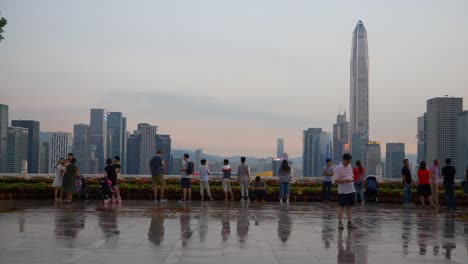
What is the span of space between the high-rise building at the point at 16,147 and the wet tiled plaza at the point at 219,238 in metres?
135

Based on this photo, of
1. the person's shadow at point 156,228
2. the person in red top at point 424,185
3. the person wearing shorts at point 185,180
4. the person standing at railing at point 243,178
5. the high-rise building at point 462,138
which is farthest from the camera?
the high-rise building at point 462,138

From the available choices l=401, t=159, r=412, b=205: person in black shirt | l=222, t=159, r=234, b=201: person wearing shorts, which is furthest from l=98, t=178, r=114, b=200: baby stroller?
l=401, t=159, r=412, b=205: person in black shirt

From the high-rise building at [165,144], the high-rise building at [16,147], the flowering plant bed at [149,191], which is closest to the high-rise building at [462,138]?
the high-rise building at [165,144]

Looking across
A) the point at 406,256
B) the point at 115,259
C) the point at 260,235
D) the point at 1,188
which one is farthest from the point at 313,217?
the point at 1,188

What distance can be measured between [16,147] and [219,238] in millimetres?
146191

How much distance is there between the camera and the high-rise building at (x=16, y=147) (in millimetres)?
145875

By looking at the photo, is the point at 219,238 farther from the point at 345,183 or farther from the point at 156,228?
the point at 345,183

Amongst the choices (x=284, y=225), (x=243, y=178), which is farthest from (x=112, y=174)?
(x=284, y=225)

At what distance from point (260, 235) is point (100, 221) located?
4.07 meters

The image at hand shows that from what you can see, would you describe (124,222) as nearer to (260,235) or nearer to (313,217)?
(260,235)

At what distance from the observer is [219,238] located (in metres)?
11.5

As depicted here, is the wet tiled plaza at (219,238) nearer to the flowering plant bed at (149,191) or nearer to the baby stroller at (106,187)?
the baby stroller at (106,187)

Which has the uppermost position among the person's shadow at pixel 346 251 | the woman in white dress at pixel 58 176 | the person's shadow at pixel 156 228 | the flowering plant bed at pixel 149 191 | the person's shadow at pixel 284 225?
the woman in white dress at pixel 58 176

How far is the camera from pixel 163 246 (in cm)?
1027
